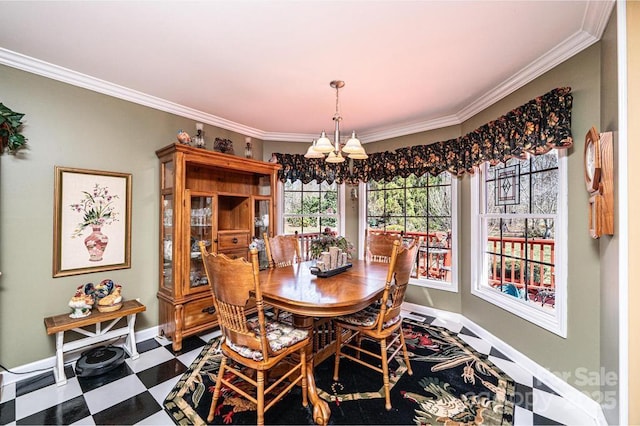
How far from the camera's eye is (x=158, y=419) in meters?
1.82

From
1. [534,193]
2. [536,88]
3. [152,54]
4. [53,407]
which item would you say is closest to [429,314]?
[534,193]

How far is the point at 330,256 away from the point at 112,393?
6.44 ft

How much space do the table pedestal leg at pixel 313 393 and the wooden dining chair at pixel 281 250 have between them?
90 centimetres

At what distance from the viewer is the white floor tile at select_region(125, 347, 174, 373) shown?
2.44 m

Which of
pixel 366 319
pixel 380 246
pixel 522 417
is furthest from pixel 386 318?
pixel 380 246

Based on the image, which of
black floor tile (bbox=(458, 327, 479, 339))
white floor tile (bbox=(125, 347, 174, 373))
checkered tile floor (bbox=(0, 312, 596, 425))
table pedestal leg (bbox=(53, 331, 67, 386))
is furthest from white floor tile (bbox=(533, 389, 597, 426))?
table pedestal leg (bbox=(53, 331, 67, 386))

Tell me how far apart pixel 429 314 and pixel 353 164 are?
239 cm

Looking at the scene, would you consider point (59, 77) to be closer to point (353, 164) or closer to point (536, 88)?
point (353, 164)

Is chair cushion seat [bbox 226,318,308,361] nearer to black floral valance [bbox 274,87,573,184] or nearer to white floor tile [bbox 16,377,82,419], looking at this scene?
white floor tile [bbox 16,377,82,419]

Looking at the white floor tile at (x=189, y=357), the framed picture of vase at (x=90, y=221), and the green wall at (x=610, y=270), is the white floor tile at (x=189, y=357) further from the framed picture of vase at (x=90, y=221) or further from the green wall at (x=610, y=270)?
the green wall at (x=610, y=270)

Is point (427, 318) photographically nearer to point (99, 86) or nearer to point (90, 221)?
point (90, 221)

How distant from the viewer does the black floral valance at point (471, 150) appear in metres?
2.10

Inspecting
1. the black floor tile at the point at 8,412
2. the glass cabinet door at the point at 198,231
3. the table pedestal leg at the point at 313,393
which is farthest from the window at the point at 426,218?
the black floor tile at the point at 8,412

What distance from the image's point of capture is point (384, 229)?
420cm
